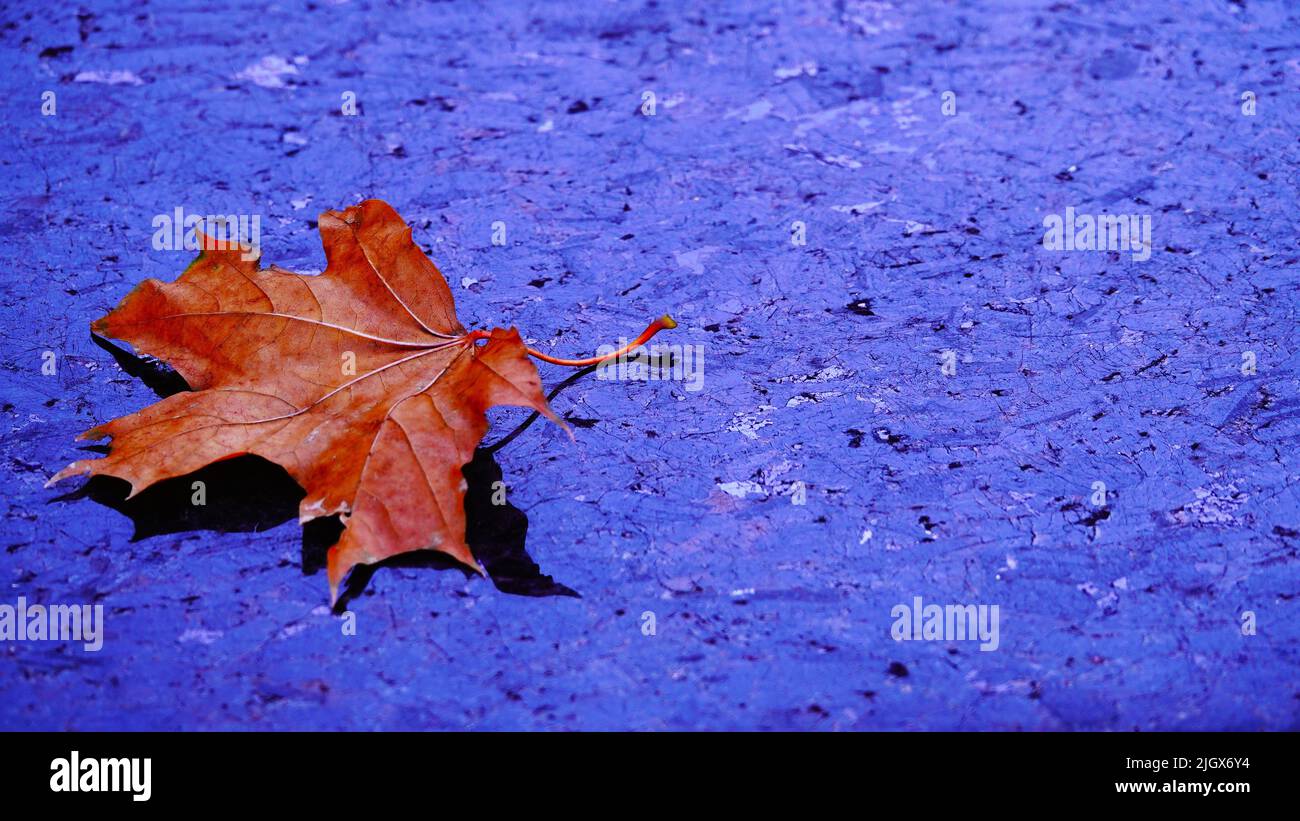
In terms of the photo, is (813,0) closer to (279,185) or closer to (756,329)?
(756,329)

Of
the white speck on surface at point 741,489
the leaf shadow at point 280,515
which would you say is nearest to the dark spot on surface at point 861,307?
the white speck on surface at point 741,489

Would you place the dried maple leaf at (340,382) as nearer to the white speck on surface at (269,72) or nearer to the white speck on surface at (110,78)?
the white speck on surface at (269,72)

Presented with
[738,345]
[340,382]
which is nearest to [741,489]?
[738,345]

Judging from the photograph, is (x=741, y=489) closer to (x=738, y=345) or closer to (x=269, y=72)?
(x=738, y=345)

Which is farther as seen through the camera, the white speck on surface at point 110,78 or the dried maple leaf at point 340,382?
the white speck on surface at point 110,78

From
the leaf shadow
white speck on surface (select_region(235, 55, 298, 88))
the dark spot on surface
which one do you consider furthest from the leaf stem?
white speck on surface (select_region(235, 55, 298, 88))

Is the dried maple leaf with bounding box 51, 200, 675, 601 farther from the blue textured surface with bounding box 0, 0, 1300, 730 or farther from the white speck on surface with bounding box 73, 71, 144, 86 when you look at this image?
the white speck on surface with bounding box 73, 71, 144, 86

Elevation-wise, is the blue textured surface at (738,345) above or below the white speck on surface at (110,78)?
below

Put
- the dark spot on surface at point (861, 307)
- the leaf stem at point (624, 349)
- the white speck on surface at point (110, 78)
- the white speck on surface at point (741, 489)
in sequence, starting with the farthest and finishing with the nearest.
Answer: the white speck on surface at point (110, 78) → the dark spot on surface at point (861, 307) → the leaf stem at point (624, 349) → the white speck on surface at point (741, 489)
